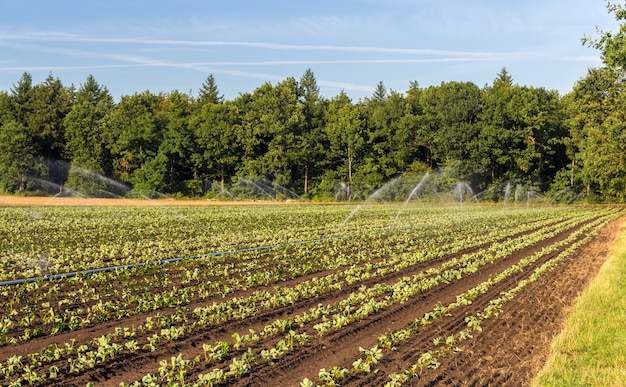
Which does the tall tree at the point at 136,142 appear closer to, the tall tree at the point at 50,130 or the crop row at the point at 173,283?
Answer: the tall tree at the point at 50,130

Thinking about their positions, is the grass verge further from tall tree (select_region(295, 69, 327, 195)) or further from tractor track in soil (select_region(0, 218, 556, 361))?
tall tree (select_region(295, 69, 327, 195))

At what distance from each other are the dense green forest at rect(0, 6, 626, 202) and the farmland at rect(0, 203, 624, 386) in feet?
172

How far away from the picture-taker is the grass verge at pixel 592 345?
6965mm

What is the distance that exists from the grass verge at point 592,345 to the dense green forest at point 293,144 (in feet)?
201

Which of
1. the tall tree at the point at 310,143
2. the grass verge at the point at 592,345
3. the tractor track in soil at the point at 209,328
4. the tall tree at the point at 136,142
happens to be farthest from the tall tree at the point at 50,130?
the grass verge at the point at 592,345

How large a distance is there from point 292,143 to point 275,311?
211 feet

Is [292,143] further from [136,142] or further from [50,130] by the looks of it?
[50,130]

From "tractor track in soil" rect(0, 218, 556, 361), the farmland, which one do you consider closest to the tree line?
the farmland

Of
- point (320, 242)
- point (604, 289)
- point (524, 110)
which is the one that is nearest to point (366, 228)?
point (320, 242)

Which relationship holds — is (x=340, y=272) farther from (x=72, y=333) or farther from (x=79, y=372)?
(x=79, y=372)

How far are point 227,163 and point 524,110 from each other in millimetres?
40014

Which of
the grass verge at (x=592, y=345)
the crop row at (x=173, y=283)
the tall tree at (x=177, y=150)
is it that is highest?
the tall tree at (x=177, y=150)

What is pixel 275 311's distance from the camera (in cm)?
1005

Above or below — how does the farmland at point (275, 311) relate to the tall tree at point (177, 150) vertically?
below
